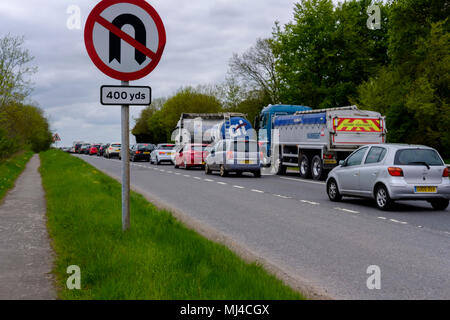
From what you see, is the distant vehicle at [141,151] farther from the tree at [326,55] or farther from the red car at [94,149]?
the red car at [94,149]

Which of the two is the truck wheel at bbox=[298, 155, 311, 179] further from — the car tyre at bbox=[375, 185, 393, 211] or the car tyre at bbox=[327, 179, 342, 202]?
the car tyre at bbox=[375, 185, 393, 211]

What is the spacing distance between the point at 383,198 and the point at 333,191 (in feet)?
6.91

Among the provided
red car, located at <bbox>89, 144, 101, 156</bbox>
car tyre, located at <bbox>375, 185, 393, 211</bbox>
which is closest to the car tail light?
car tyre, located at <bbox>375, 185, 393, 211</bbox>

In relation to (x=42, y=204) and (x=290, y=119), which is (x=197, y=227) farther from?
(x=290, y=119)

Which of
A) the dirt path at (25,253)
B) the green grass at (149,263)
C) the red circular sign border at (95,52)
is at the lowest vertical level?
the dirt path at (25,253)

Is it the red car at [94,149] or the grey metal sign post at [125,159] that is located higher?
the grey metal sign post at [125,159]

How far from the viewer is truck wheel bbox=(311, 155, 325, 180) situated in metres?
22.8

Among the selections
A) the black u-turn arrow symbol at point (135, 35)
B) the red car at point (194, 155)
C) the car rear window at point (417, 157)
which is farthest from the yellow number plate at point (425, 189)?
the red car at point (194, 155)

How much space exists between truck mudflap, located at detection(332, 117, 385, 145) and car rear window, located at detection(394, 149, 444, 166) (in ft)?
29.4

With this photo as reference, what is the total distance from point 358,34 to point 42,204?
156 ft

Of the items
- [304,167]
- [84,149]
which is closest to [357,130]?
[304,167]

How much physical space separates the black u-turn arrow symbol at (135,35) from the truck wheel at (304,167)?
18.0 meters

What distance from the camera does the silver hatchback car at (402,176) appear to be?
493 inches

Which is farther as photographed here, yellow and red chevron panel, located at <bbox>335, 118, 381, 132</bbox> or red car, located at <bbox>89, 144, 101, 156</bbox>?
red car, located at <bbox>89, 144, 101, 156</bbox>
